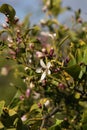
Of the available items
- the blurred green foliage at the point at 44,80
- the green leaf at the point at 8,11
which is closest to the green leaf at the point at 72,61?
the blurred green foliage at the point at 44,80

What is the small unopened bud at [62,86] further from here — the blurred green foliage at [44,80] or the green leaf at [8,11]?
the green leaf at [8,11]

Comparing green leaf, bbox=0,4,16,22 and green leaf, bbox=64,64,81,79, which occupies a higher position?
green leaf, bbox=0,4,16,22

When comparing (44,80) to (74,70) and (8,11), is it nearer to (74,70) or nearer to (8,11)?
(74,70)

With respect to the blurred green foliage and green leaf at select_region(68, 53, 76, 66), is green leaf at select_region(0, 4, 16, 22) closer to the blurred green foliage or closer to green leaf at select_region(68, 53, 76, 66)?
the blurred green foliage

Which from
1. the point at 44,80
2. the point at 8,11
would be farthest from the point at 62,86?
the point at 8,11

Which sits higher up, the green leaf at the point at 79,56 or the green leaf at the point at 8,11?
the green leaf at the point at 8,11

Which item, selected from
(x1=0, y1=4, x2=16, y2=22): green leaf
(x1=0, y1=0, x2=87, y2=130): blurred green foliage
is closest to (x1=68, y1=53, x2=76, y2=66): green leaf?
(x1=0, y1=0, x2=87, y2=130): blurred green foliage
